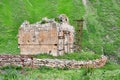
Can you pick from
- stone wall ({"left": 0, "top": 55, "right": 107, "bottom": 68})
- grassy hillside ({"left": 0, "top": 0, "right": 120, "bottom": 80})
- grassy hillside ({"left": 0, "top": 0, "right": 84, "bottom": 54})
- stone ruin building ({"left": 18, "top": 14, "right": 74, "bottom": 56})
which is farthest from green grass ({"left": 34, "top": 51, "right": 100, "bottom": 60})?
grassy hillside ({"left": 0, "top": 0, "right": 84, "bottom": 54})

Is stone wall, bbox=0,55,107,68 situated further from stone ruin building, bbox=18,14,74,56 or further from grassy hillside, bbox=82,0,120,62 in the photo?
grassy hillside, bbox=82,0,120,62

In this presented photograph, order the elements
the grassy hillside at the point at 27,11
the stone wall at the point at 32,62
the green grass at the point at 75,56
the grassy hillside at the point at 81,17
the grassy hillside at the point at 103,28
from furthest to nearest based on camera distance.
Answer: the grassy hillside at the point at 27,11 → the grassy hillside at the point at 103,28 → the grassy hillside at the point at 81,17 → the green grass at the point at 75,56 → the stone wall at the point at 32,62

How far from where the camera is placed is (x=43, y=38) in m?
45.1

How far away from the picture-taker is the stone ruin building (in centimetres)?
4500

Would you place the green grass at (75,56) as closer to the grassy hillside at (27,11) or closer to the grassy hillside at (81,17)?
the grassy hillside at (81,17)

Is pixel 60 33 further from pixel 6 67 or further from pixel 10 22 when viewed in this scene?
pixel 10 22

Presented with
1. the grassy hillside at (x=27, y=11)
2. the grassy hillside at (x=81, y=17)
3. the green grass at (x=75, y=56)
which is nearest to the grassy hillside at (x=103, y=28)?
the grassy hillside at (x=81, y=17)

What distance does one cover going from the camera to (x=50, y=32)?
45.0 m

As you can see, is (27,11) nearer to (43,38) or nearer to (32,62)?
(43,38)

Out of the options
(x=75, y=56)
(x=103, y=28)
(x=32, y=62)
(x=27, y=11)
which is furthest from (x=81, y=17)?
(x=32, y=62)

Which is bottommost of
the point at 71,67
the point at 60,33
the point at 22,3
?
the point at 71,67

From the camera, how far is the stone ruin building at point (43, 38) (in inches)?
1772

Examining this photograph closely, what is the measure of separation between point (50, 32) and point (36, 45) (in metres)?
1.72

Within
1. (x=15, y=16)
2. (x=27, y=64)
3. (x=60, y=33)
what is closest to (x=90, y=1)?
(x=15, y=16)
